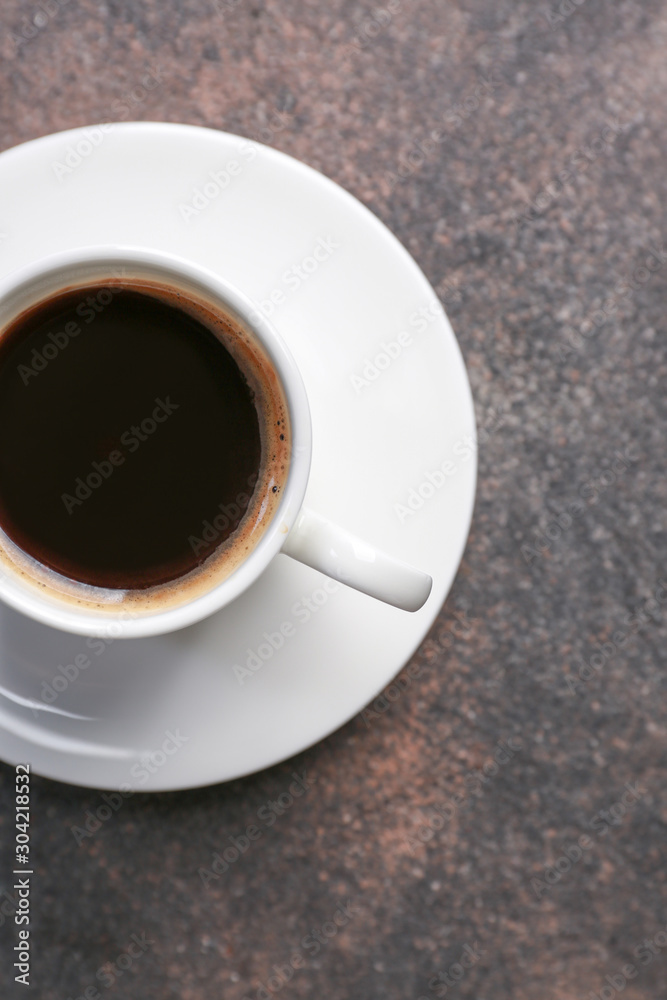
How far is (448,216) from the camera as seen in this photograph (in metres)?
1.01

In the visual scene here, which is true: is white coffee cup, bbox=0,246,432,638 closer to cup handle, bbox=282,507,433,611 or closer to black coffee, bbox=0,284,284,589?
cup handle, bbox=282,507,433,611

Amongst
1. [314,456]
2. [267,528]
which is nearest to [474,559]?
[314,456]

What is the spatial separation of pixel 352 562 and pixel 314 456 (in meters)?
0.18

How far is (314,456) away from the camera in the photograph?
2.58 feet

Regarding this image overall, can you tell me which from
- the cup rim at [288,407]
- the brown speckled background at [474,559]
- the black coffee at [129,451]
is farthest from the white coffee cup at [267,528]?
the brown speckled background at [474,559]

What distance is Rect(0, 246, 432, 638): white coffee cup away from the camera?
2.07ft

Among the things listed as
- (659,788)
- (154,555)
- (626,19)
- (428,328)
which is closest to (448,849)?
(659,788)

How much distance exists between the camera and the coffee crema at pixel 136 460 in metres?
0.77

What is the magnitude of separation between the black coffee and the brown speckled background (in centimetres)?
36

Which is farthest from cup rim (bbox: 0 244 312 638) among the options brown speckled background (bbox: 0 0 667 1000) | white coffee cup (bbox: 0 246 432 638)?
brown speckled background (bbox: 0 0 667 1000)

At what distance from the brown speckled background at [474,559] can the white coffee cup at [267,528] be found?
394 millimetres

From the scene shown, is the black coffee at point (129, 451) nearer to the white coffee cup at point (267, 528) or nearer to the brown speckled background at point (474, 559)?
the white coffee cup at point (267, 528)

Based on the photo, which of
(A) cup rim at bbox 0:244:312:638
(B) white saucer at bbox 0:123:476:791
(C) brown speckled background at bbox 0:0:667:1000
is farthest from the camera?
(C) brown speckled background at bbox 0:0:667:1000

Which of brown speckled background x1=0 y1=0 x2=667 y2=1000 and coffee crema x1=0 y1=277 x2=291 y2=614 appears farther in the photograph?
brown speckled background x1=0 y1=0 x2=667 y2=1000
